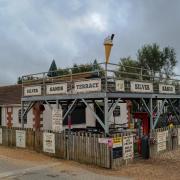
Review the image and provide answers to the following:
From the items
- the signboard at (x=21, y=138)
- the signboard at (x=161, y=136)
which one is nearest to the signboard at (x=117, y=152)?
the signboard at (x=161, y=136)

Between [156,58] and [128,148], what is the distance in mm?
46417

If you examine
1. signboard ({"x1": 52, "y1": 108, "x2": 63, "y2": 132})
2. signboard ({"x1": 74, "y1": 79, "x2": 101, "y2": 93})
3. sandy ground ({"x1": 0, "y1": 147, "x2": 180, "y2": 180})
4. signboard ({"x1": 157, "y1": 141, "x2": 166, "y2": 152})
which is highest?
signboard ({"x1": 74, "y1": 79, "x2": 101, "y2": 93})

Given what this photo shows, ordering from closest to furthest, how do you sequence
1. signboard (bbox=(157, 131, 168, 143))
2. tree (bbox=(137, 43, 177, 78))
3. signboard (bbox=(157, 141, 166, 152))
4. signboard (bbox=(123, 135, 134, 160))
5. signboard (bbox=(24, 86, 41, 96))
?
signboard (bbox=(123, 135, 134, 160))
signboard (bbox=(157, 141, 166, 152))
signboard (bbox=(157, 131, 168, 143))
signboard (bbox=(24, 86, 41, 96))
tree (bbox=(137, 43, 177, 78))

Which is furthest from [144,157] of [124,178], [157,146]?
[124,178]

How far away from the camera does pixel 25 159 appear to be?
61.4 feet

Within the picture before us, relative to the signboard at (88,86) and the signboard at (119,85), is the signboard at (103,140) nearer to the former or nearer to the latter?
the signboard at (88,86)

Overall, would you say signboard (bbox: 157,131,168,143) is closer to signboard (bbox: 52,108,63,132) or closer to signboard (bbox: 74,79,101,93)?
signboard (bbox: 74,79,101,93)

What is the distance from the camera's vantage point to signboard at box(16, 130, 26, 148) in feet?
70.7

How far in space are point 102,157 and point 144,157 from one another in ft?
9.30

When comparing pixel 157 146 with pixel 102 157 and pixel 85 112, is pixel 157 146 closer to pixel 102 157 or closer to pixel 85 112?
pixel 102 157

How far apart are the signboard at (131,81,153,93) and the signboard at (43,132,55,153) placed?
4647 millimetres

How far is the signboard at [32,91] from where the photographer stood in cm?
2194

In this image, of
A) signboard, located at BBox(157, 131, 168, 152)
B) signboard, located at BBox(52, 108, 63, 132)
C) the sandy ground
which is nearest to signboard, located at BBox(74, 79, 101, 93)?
signboard, located at BBox(52, 108, 63, 132)

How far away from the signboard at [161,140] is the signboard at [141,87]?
2.35m
